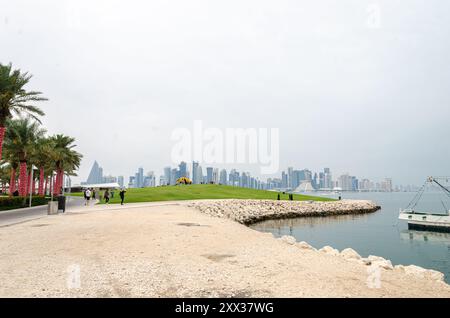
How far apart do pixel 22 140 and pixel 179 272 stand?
44369 millimetres

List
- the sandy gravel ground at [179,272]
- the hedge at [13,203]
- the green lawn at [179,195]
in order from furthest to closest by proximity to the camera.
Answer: the green lawn at [179,195], the hedge at [13,203], the sandy gravel ground at [179,272]

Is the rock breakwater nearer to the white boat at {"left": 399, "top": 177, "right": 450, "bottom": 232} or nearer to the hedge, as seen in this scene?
the white boat at {"left": 399, "top": 177, "right": 450, "bottom": 232}

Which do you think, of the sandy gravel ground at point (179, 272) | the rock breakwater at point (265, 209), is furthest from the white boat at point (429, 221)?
the sandy gravel ground at point (179, 272)

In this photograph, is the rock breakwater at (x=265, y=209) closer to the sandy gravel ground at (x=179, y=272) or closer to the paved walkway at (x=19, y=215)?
the paved walkway at (x=19, y=215)

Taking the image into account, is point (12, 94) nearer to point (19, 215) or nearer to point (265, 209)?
point (19, 215)

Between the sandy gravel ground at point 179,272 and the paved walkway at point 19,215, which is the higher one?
the sandy gravel ground at point 179,272

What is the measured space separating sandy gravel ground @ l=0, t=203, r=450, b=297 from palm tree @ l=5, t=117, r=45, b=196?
112 feet

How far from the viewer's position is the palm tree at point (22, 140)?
39719 mm

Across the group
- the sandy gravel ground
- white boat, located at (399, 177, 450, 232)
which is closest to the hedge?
the sandy gravel ground

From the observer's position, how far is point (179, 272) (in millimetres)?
7746

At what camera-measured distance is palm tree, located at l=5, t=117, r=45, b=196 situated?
39.7 meters

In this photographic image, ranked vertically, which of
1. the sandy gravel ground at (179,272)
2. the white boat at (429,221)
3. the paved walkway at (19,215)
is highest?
the sandy gravel ground at (179,272)

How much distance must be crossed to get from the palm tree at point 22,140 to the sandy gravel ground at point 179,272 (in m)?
34.3

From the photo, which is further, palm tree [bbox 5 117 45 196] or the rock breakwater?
palm tree [bbox 5 117 45 196]
